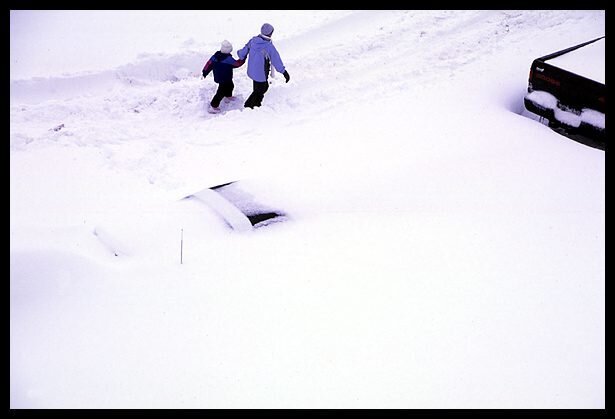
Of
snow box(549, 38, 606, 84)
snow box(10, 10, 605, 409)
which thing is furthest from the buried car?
snow box(10, 10, 605, 409)

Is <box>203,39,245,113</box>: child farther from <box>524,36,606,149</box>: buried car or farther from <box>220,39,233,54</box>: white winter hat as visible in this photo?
<box>524,36,606,149</box>: buried car

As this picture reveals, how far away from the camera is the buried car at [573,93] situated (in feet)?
19.9

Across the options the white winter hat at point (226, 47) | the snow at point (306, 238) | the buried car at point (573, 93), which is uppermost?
the white winter hat at point (226, 47)

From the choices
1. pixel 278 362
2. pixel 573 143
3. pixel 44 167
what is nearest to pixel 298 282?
pixel 278 362

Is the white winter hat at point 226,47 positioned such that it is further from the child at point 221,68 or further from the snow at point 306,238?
the snow at point 306,238

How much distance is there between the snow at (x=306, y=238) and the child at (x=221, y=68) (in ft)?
0.84

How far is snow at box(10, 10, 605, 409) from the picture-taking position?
11.3 feet

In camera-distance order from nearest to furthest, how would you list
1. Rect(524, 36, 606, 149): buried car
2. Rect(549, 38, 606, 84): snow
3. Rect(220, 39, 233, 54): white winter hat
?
Rect(524, 36, 606, 149): buried car
Rect(549, 38, 606, 84): snow
Rect(220, 39, 233, 54): white winter hat

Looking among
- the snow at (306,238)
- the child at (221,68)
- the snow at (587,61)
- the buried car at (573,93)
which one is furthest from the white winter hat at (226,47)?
the snow at (587,61)

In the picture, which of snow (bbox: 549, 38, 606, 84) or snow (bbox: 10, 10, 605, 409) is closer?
snow (bbox: 10, 10, 605, 409)

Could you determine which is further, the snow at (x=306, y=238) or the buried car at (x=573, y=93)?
the buried car at (x=573, y=93)

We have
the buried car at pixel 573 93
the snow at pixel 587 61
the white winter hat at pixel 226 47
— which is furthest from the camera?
the white winter hat at pixel 226 47
